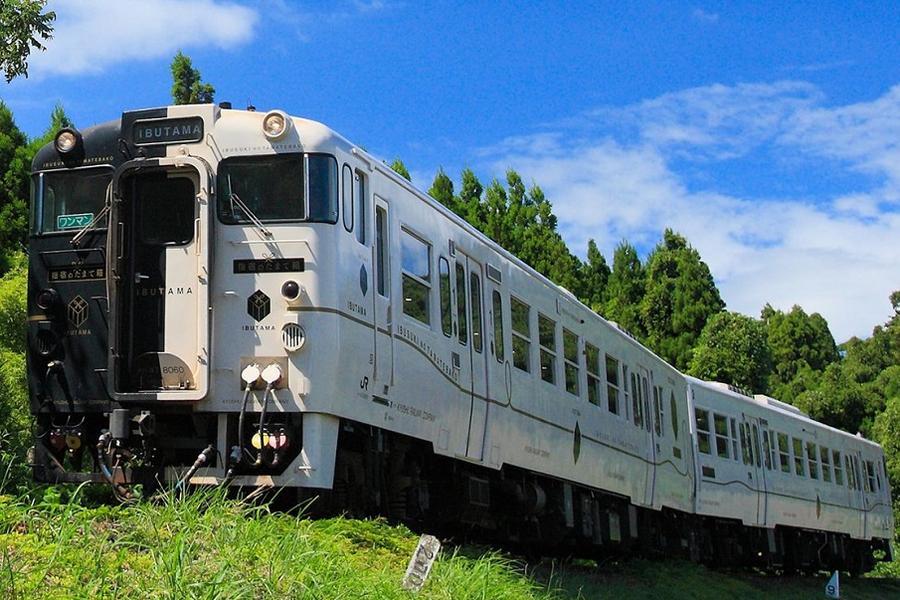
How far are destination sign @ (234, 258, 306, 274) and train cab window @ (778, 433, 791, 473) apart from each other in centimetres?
1783

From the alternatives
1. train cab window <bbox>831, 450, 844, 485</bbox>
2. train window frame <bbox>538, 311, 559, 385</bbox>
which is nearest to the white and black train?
train window frame <bbox>538, 311, 559, 385</bbox>

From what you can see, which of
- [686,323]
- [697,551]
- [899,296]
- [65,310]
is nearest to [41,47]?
[65,310]

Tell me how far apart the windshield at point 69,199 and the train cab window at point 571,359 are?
670 centimetres

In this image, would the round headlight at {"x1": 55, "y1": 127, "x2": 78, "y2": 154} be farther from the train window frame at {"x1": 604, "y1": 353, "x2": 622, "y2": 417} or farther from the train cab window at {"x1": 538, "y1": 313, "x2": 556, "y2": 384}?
the train window frame at {"x1": 604, "y1": 353, "x2": 622, "y2": 417}

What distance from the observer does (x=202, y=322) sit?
28.5ft

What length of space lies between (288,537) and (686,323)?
141ft

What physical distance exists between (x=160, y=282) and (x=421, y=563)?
3.23m

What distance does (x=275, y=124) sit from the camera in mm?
9016

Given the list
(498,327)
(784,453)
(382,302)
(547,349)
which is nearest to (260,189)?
(382,302)

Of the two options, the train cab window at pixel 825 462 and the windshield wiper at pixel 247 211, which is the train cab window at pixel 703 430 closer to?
the train cab window at pixel 825 462

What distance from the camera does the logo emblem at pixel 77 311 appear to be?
902cm

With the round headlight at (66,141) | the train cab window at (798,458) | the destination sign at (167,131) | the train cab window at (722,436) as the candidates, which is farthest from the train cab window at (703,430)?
the round headlight at (66,141)

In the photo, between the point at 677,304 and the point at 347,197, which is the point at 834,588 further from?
the point at 677,304

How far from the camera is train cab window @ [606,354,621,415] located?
16234 millimetres
